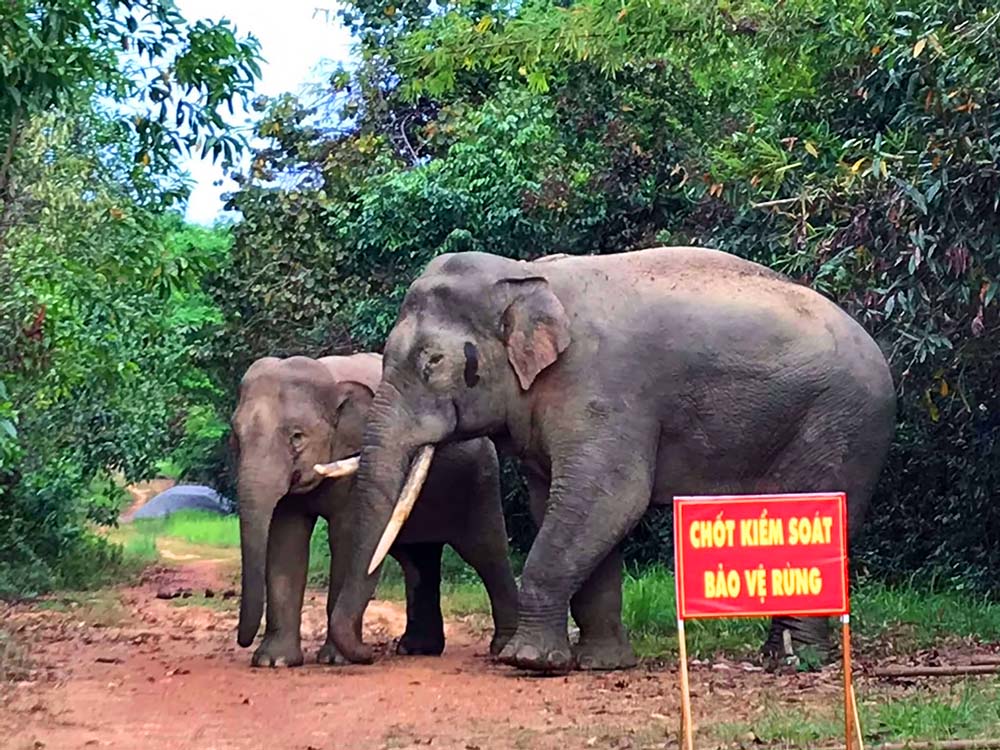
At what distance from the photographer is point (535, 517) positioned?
38.2ft

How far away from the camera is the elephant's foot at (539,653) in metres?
10.5

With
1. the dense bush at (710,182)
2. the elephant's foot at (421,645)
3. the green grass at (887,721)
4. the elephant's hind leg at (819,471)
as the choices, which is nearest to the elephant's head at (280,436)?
the elephant's foot at (421,645)

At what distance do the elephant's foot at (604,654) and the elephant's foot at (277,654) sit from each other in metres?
1.86

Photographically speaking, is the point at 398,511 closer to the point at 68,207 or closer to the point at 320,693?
the point at 320,693

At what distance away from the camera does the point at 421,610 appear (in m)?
12.5

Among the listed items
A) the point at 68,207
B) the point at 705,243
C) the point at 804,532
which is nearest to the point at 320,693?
the point at 804,532

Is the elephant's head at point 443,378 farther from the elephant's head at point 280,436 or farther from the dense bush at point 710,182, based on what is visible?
the dense bush at point 710,182

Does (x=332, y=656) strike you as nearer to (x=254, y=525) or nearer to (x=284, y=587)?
(x=284, y=587)

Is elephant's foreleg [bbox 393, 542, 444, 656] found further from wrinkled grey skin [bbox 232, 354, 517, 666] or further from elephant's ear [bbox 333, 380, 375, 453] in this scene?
elephant's ear [bbox 333, 380, 375, 453]

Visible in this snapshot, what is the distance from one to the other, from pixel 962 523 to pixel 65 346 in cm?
789

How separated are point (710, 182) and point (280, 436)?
15.3 ft

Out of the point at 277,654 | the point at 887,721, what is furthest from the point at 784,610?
the point at 277,654

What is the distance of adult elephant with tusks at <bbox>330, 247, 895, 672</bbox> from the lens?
10578 millimetres

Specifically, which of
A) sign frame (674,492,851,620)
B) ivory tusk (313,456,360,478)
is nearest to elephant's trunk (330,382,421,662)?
ivory tusk (313,456,360,478)
